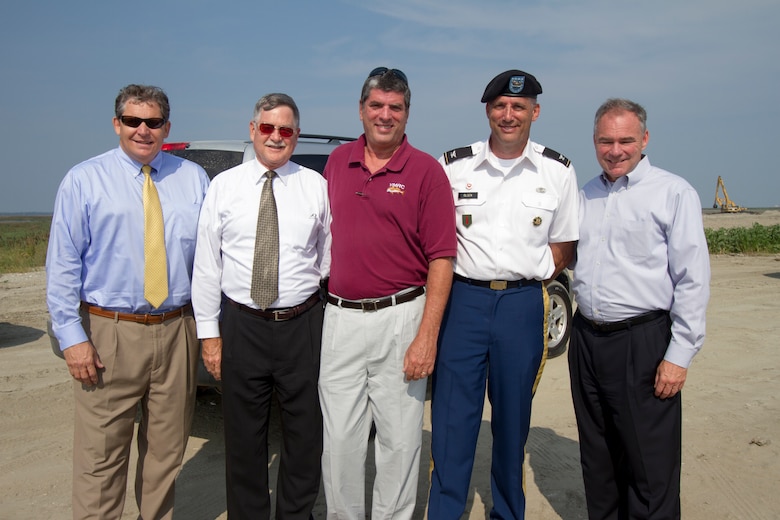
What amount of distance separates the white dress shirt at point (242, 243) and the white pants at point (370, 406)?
0.87ft

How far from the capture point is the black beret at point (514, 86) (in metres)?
3.16

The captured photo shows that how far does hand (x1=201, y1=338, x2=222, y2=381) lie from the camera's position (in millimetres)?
3137

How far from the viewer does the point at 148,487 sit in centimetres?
317

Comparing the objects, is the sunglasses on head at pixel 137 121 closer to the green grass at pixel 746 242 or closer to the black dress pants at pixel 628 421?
the black dress pants at pixel 628 421

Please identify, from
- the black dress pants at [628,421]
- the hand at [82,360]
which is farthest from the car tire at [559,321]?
the hand at [82,360]

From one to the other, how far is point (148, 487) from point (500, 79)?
8.98 ft

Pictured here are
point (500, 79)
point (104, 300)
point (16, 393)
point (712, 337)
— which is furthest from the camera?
point (712, 337)

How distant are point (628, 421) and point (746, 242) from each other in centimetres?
1871

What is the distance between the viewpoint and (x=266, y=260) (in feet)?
9.93

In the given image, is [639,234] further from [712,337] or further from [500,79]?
[712,337]

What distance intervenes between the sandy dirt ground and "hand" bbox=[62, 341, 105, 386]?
1.21 m

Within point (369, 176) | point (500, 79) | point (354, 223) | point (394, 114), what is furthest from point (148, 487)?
point (500, 79)

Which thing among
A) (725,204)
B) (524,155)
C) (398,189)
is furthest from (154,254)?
(725,204)

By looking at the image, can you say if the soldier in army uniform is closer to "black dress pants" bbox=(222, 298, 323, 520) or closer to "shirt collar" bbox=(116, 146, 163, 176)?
"black dress pants" bbox=(222, 298, 323, 520)
